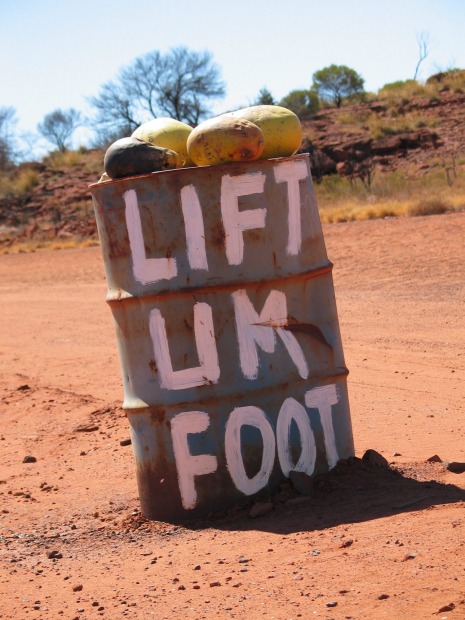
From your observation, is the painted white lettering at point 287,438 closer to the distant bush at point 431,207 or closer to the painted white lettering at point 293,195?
the painted white lettering at point 293,195

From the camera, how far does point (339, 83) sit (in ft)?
151

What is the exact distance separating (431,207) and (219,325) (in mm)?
13356

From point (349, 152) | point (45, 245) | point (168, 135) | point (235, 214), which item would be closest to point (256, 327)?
point (235, 214)

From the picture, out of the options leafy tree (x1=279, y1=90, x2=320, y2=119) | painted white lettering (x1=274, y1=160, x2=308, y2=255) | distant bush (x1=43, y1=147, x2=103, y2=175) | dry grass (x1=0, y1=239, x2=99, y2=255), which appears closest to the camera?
painted white lettering (x1=274, y1=160, x2=308, y2=255)

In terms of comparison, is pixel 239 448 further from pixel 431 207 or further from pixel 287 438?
pixel 431 207

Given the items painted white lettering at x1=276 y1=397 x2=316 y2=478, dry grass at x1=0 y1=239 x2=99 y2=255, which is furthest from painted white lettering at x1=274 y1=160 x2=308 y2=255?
dry grass at x1=0 y1=239 x2=99 y2=255

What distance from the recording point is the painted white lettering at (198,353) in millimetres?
4043

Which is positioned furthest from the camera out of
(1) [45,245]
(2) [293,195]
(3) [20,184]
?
(3) [20,184]

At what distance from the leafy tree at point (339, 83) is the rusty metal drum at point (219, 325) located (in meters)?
42.8

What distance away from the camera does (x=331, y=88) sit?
46281 millimetres

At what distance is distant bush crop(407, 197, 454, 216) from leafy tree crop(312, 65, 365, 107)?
97.3 feet

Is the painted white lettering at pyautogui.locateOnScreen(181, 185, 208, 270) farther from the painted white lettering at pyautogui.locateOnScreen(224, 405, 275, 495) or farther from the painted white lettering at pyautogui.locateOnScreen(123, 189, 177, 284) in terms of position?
the painted white lettering at pyautogui.locateOnScreen(224, 405, 275, 495)

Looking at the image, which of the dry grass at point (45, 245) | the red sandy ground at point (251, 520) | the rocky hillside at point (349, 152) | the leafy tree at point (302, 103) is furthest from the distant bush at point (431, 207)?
the leafy tree at point (302, 103)

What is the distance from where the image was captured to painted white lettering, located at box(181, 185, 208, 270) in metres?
4.02
